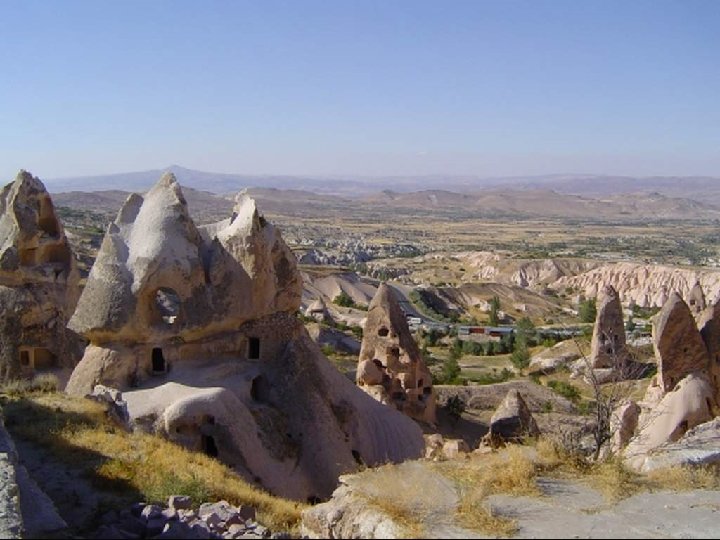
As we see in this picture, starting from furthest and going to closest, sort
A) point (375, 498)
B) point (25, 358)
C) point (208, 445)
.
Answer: point (25, 358) → point (208, 445) → point (375, 498)

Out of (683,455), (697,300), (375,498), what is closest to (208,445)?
(375,498)

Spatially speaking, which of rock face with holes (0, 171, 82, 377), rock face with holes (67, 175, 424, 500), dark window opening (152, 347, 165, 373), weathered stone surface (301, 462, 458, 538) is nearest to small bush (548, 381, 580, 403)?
rock face with holes (67, 175, 424, 500)

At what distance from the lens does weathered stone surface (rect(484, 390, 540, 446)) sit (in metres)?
15.9

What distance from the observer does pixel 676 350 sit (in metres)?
18.0

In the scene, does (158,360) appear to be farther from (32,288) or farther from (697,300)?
(697,300)

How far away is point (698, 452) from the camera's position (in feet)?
33.0

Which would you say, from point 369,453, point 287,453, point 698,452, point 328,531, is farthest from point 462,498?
point 369,453

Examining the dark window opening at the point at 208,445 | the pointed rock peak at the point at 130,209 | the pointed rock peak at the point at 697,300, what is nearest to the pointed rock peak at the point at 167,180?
the pointed rock peak at the point at 130,209

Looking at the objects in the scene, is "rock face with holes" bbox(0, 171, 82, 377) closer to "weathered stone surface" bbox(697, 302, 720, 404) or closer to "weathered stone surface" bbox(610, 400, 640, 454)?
"weathered stone surface" bbox(610, 400, 640, 454)

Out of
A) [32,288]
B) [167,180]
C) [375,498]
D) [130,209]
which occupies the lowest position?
[375,498]

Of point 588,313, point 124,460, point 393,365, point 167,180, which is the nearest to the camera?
point 124,460

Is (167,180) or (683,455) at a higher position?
(167,180)

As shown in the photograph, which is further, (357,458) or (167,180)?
(167,180)

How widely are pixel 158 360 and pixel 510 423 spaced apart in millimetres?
6909
